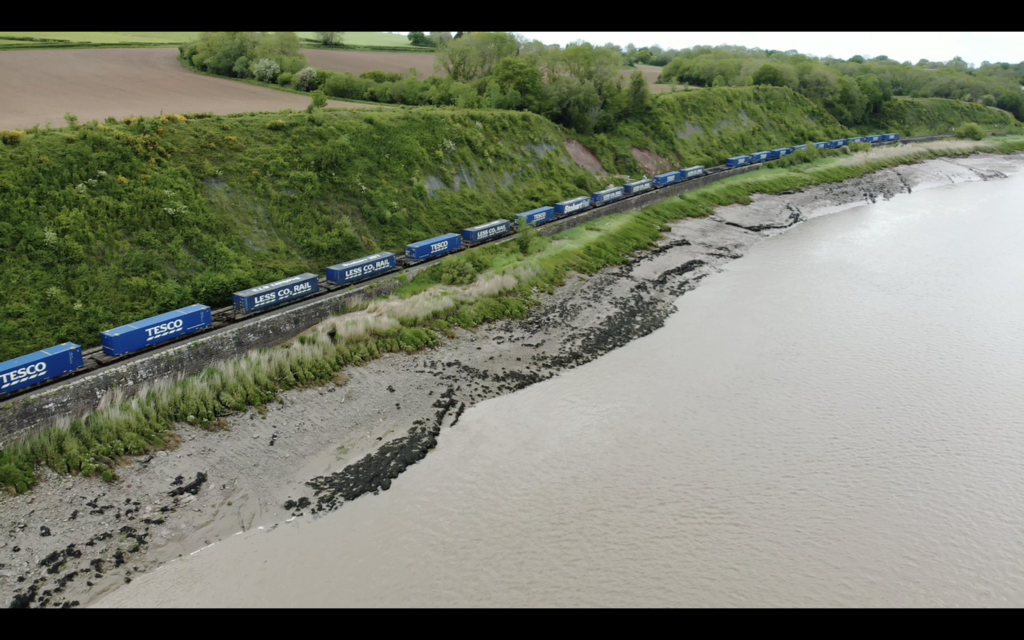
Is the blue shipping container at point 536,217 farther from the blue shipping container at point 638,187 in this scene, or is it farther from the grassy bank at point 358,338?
the blue shipping container at point 638,187

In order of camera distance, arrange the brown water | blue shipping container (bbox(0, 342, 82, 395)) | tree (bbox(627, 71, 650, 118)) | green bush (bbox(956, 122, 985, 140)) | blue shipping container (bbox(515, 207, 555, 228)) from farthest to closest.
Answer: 1. green bush (bbox(956, 122, 985, 140))
2. tree (bbox(627, 71, 650, 118))
3. blue shipping container (bbox(515, 207, 555, 228))
4. blue shipping container (bbox(0, 342, 82, 395))
5. the brown water

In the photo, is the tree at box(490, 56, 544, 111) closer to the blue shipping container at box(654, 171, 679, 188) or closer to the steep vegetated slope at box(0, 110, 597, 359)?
the steep vegetated slope at box(0, 110, 597, 359)

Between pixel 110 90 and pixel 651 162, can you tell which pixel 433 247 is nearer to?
pixel 110 90

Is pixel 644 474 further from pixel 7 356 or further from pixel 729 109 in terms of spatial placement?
pixel 729 109

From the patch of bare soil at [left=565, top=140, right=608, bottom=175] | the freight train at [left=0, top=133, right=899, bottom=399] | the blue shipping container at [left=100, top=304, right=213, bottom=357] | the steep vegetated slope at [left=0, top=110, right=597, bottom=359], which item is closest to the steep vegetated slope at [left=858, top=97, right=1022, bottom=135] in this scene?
the patch of bare soil at [left=565, top=140, right=608, bottom=175]

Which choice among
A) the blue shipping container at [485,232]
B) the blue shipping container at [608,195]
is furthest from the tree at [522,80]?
the blue shipping container at [485,232]

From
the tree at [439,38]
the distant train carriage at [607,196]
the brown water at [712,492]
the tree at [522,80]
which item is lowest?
the brown water at [712,492]
